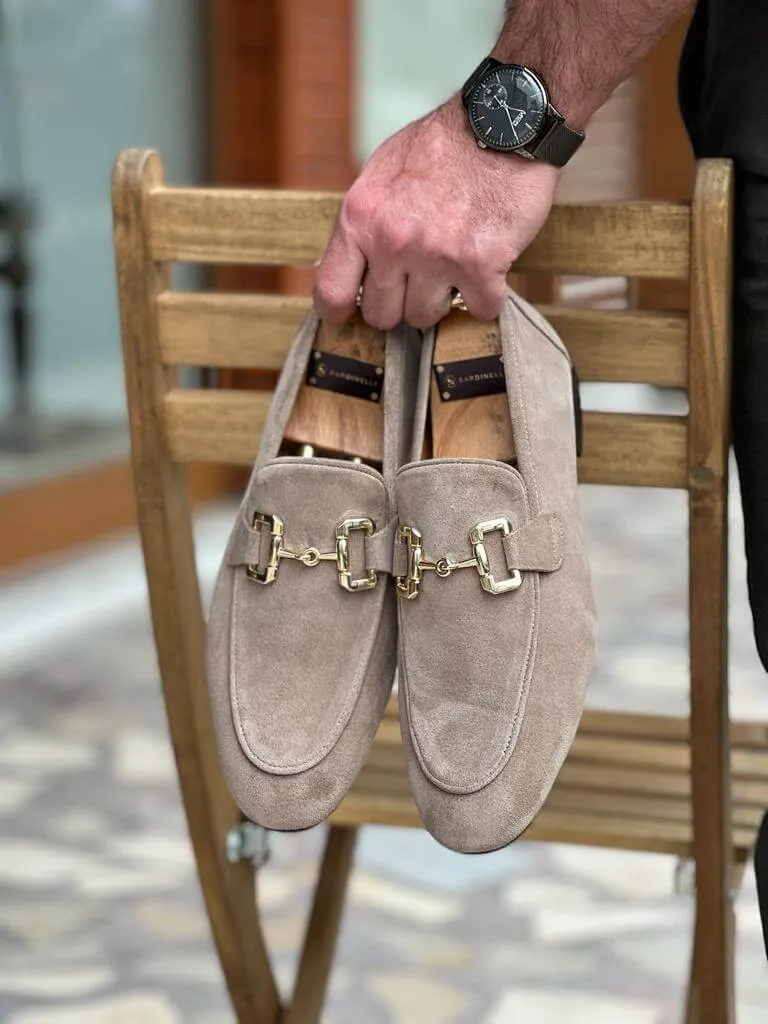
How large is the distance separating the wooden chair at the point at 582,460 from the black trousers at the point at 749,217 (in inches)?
0.7

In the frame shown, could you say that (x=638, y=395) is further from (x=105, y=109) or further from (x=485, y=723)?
(x=105, y=109)

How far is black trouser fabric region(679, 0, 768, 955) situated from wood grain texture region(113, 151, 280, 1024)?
0.44m

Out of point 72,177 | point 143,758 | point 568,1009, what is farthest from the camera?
point 72,177

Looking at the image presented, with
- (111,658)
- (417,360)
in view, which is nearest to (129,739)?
(111,658)

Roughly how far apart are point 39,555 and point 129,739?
1.12 metres

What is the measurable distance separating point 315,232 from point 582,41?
0.26 metres

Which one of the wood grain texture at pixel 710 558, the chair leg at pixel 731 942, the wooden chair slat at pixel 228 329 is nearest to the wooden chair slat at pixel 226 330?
the wooden chair slat at pixel 228 329

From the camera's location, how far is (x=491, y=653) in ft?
3.13

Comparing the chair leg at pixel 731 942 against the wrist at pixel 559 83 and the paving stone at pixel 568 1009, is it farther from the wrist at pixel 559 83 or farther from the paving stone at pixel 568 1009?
the wrist at pixel 559 83

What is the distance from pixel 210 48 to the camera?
4141 millimetres

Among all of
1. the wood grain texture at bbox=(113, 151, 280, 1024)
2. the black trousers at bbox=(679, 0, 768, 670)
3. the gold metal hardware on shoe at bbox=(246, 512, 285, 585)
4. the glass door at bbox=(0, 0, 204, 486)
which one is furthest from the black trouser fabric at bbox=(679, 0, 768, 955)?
the glass door at bbox=(0, 0, 204, 486)

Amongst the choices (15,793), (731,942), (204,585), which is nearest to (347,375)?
(731,942)

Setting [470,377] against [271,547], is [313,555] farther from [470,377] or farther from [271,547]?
[470,377]

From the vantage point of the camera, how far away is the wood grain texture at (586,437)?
1109 millimetres
